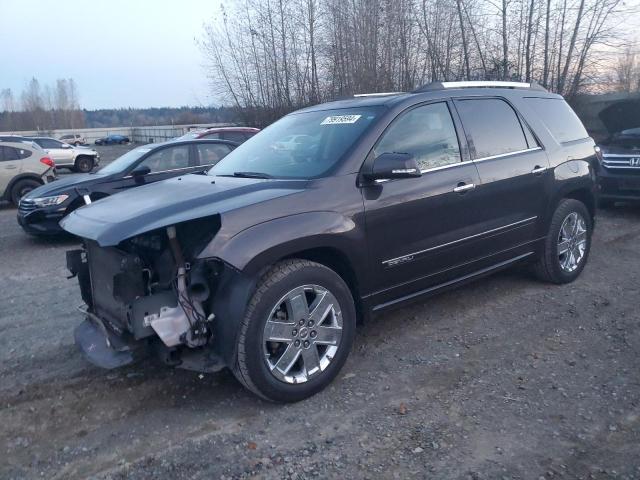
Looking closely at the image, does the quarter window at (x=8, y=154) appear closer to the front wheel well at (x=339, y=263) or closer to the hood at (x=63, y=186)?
the hood at (x=63, y=186)

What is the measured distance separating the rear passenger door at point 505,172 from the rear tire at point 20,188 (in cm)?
1202

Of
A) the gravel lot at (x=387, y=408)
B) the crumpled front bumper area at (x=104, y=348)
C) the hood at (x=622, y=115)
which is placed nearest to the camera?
the gravel lot at (x=387, y=408)

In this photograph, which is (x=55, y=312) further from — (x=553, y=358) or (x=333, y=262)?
(x=553, y=358)

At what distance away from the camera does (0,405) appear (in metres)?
3.68

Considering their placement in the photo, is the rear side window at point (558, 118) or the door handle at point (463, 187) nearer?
the door handle at point (463, 187)

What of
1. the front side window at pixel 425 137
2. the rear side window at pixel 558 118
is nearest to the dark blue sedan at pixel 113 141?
the rear side window at pixel 558 118

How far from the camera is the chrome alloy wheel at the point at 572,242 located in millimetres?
5541

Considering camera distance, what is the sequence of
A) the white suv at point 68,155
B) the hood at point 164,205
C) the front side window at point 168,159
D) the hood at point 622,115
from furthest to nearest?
the white suv at point 68,155
the hood at point 622,115
the front side window at point 168,159
the hood at point 164,205

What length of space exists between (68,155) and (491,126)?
→ 79.5 ft

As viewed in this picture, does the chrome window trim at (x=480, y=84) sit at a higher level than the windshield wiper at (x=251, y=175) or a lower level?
higher

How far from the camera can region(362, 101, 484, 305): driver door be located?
156 inches

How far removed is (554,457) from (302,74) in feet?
67.3

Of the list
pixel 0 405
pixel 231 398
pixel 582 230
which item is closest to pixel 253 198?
pixel 231 398

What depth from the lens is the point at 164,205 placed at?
349 cm
